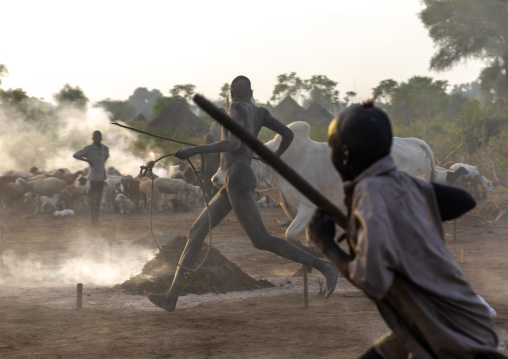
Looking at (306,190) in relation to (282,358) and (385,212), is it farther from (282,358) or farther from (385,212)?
(282,358)

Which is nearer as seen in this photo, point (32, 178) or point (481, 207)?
point (481, 207)


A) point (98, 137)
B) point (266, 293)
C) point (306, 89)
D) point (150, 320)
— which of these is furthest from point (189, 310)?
point (306, 89)

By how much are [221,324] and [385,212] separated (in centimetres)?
446

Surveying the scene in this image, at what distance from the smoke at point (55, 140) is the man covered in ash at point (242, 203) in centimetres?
2056

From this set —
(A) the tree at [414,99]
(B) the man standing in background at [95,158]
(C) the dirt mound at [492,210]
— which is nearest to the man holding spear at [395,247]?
(B) the man standing in background at [95,158]

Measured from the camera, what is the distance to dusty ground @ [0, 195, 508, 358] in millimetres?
5531

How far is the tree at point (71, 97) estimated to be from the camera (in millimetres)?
57272

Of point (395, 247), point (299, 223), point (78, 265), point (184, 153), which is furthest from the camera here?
point (78, 265)

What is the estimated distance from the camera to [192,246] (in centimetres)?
657

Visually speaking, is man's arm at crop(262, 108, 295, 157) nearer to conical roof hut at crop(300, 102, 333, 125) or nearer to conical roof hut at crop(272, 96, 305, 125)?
conical roof hut at crop(272, 96, 305, 125)

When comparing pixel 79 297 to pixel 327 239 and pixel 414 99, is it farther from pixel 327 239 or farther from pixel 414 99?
pixel 414 99

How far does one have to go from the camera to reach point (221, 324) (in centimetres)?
632

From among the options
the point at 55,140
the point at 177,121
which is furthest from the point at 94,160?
the point at 177,121

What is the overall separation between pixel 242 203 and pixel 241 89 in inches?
42.3
